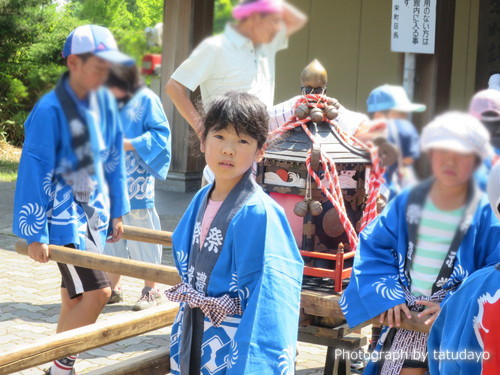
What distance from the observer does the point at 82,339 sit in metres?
2.50

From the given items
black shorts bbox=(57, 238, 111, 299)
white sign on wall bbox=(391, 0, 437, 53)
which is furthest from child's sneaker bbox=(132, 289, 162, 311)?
white sign on wall bbox=(391, 0, 437, 53)

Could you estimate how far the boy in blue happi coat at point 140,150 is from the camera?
1.43 metres

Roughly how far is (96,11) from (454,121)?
67 centimetres

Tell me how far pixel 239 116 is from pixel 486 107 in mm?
967

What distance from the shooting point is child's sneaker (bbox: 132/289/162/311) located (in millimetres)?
4727

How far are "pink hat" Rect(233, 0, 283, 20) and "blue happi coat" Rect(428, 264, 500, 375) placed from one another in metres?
1.01

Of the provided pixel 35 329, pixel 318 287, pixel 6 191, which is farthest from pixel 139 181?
pixel 6 191

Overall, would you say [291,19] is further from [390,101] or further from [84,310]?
[84,310]

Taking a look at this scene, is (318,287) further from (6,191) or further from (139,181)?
(6,191)

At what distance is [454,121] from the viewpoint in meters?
1.43

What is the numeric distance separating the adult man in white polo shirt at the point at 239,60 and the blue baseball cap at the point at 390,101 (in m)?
0.23

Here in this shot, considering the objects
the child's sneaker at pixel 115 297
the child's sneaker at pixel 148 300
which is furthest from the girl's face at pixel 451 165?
the child's sneaker at pixel 115 297

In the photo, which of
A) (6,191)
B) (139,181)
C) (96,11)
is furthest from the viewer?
(6,191)

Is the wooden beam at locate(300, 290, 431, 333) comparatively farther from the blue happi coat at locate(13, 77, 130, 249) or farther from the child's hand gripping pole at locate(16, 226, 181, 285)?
the blue happi coat at locate(13, 77, 130, 249)
